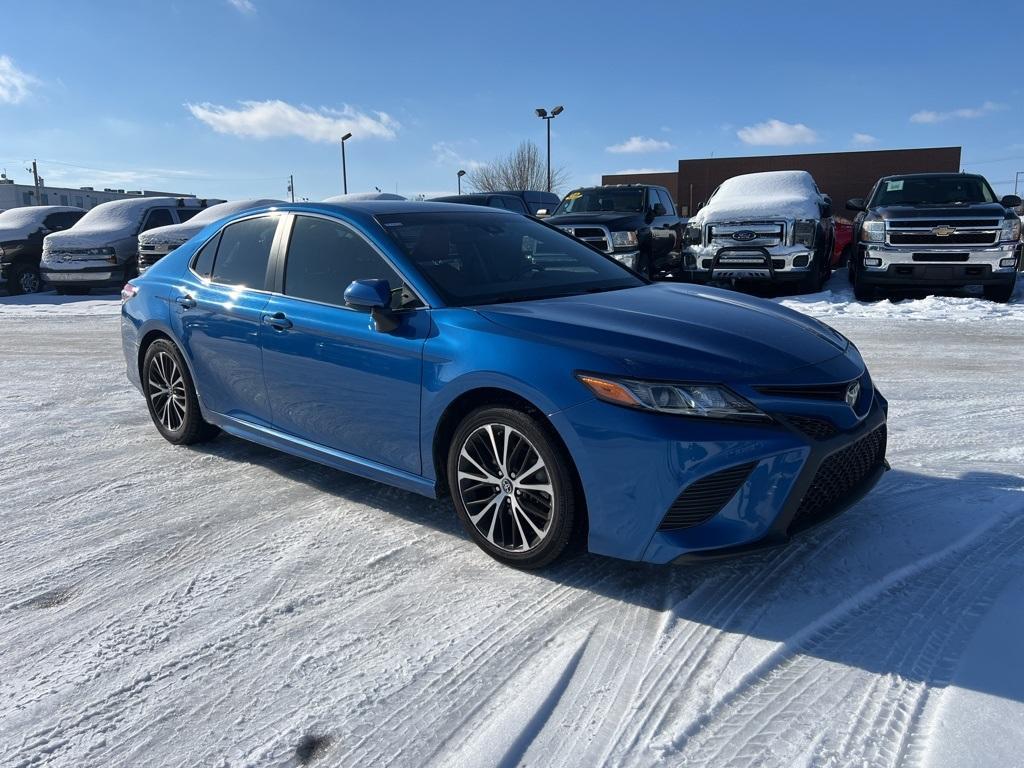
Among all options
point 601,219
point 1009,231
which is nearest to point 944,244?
point 1009,231

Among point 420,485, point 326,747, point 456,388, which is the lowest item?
point 326,747

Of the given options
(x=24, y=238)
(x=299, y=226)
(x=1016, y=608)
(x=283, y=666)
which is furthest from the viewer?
(x=24, y=238)

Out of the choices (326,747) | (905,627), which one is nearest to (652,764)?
(326,747)

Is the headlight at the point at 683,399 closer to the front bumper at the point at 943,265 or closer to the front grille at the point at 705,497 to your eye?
the front grille at the point at 705,497

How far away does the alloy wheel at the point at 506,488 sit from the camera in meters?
3.12

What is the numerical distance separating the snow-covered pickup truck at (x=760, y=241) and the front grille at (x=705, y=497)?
31.6 feet

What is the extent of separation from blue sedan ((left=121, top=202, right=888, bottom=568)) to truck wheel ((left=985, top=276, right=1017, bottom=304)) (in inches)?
363

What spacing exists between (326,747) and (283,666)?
0.48m

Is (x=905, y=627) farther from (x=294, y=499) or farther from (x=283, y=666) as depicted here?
(x=294, y=499)

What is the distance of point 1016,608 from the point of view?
2.88 meters

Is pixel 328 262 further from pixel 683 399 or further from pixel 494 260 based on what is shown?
pixel 683 399

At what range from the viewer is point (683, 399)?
284 cm

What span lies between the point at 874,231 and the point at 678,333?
9445 mm

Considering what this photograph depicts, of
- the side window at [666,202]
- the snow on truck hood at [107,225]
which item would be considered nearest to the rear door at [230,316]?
the side window at [666,202]
